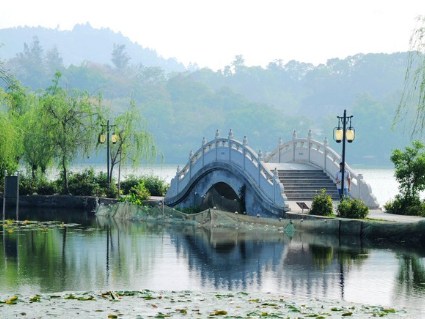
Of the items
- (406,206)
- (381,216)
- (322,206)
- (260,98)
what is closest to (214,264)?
(322,206)

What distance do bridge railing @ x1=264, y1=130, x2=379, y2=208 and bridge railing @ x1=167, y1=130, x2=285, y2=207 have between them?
8.49 ft

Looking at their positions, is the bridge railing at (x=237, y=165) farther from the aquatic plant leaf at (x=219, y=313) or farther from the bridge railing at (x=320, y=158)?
the aquatic plant leaf at (x=219, y=313)

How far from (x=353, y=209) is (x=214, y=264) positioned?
8.81 m

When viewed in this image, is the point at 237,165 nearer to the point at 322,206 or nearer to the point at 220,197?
the point at 220,197

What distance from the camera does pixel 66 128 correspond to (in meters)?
44.8

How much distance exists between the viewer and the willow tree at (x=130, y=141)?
4684 cm

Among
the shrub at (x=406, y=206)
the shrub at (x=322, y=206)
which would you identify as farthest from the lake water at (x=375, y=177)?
the shrub at (x=322, y=206)

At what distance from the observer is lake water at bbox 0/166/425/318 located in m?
17.6

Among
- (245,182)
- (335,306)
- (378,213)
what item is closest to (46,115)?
(245,182)

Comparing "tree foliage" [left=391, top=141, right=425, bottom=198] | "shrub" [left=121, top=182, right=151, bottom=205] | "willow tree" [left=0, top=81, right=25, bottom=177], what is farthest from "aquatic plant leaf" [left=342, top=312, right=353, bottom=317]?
"shrub" [left=121, top=182, right=151, bottom=205]

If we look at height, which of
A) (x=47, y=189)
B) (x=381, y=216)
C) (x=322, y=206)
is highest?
(x=47, y=189)

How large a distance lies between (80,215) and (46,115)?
7.55 m

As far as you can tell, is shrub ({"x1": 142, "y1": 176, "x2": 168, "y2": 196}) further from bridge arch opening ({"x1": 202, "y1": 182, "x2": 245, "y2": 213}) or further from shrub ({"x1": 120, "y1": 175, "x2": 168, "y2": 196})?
bridge arch opening ({"x1": 202, "y1": 182, "x2": 245, "y2": 213})

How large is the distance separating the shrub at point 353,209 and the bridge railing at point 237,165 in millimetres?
3260
